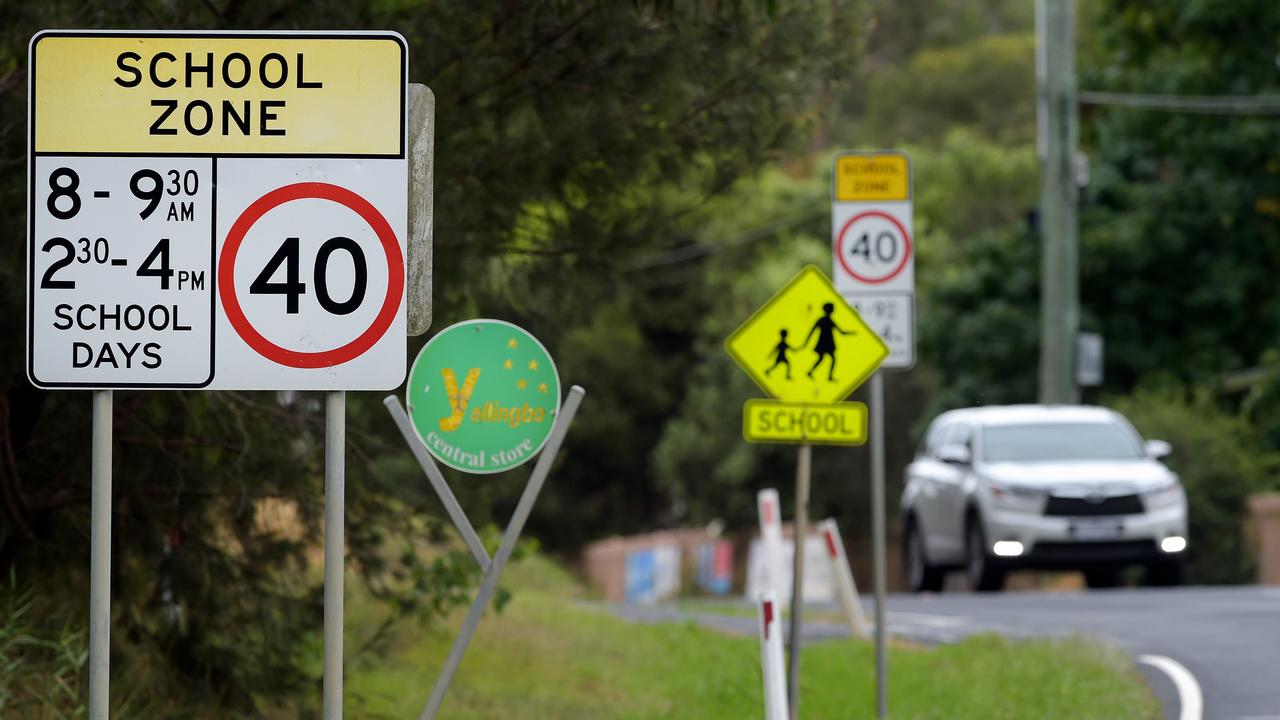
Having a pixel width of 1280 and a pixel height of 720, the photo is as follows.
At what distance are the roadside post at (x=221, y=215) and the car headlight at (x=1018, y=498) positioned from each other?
1357cm

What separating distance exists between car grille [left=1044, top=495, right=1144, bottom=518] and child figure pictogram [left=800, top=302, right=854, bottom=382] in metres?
7.81

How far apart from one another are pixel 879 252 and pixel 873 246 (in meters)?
0.05

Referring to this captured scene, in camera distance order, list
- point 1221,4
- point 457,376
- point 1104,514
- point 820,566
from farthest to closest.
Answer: point 820,566 < point 1221,4 < point 1104,514 < point 457,376

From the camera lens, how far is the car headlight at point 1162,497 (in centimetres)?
1870

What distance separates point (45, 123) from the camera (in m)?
5.73

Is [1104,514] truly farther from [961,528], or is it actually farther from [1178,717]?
[1178,717]

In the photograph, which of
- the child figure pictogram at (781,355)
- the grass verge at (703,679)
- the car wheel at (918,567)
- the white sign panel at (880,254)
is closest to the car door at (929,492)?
the car wheel at (918,567)

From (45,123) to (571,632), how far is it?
12182mm

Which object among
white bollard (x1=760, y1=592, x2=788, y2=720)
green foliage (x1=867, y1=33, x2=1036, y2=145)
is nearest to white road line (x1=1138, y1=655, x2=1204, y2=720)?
white bollard (x1=760, y1=592, x2=788, y2=720)

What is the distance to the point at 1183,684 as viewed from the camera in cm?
1249

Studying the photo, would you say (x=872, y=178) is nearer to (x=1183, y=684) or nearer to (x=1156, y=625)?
(x=1183, y=684)

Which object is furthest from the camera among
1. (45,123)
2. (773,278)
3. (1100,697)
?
(773,278)

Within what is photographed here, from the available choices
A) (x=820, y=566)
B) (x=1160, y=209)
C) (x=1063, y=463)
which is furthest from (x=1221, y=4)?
(x=1063, y=463)

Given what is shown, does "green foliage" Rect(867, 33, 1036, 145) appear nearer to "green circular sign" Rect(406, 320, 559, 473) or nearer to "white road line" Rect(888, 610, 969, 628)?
Answer: "white road line" Rect(888, 610, 969, 628)
